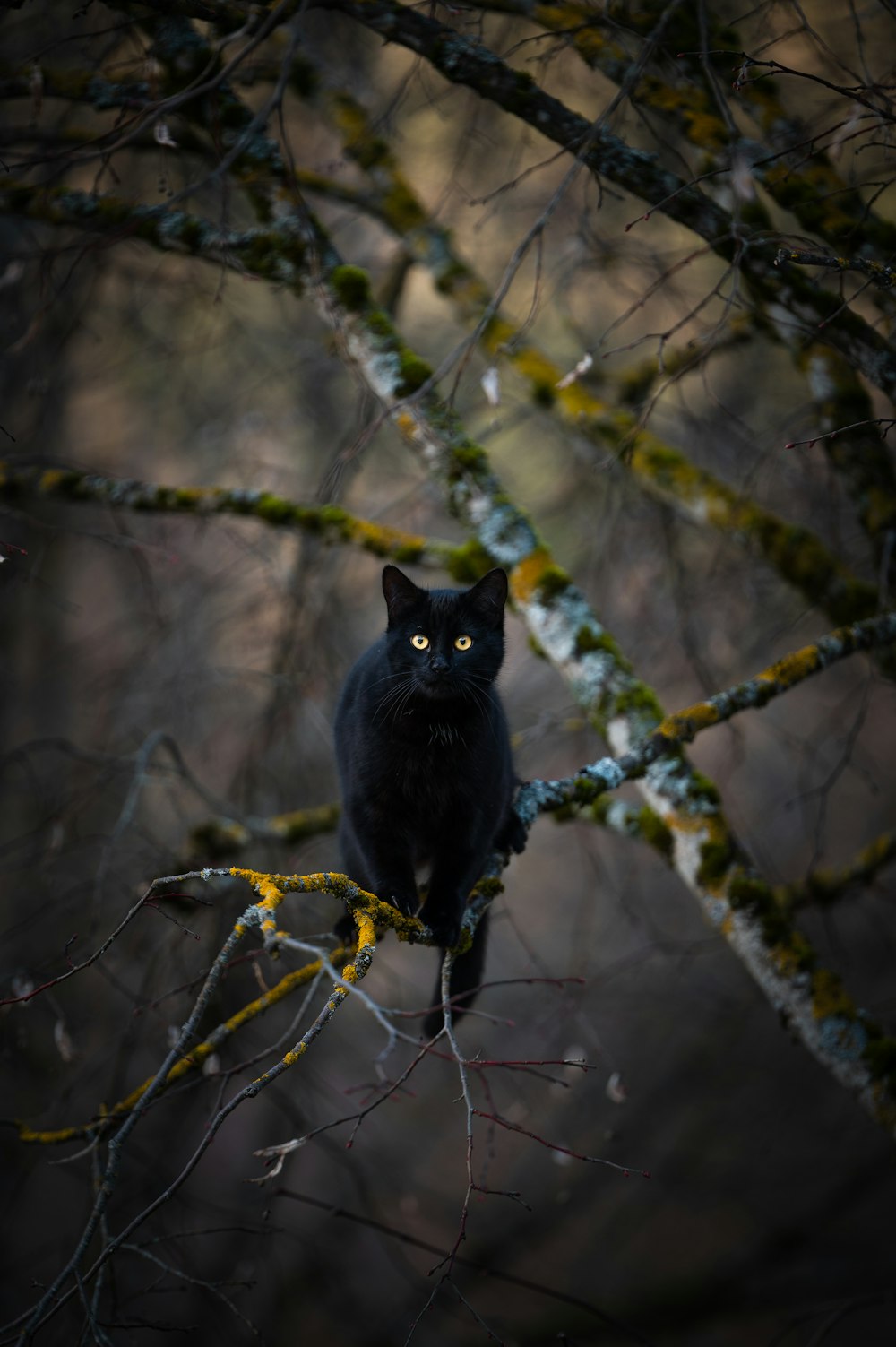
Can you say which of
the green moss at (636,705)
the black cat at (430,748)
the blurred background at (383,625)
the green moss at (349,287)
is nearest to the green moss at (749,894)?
the blurred background at (383,625)

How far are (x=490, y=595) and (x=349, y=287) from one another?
146 centimetres

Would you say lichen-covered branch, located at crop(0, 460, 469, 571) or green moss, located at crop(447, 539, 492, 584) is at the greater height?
lichen-covered branch, located at crop(0, 460, 469, 571)

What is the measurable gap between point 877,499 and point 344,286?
2182 mm

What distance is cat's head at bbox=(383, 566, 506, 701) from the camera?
8.18ft

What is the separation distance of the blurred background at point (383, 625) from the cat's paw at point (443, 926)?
21.4 inches

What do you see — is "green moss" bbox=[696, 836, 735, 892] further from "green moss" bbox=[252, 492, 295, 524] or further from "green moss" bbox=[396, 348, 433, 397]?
"green moss" bbox=[252, 492, 295, 524]

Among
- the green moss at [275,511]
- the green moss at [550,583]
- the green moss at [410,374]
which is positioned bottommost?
the green moss at [550,583]

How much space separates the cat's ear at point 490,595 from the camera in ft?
8.55

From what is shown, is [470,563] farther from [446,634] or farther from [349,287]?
[349,287]

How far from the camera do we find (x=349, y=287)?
10.9 ft

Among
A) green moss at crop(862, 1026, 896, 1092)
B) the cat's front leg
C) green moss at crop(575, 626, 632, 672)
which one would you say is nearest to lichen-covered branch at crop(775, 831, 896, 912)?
green moss at crop(862, 1026, 896, 1092)

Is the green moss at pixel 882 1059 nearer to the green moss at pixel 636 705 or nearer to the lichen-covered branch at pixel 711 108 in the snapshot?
the green moss at pixel 636 705

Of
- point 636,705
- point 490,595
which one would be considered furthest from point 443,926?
point 636,705

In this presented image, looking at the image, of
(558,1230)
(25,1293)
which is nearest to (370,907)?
(25,1293)
